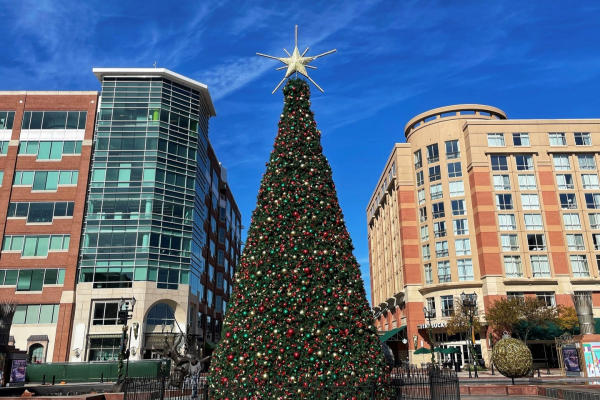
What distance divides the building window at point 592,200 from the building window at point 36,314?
56732mm

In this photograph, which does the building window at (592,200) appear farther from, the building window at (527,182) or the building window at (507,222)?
the building window at (507,222)

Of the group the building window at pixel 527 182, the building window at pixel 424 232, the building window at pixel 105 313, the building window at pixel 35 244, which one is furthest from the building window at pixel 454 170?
the building window at pixel 35 244

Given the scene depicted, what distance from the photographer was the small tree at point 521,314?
42.6 meters

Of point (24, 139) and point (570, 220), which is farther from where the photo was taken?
point (570, 220)

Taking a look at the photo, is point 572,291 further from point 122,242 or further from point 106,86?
point 106,86

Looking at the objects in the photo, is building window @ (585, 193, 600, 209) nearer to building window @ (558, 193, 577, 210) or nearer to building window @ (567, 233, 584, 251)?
building window @ (558, 193, 577, 210)

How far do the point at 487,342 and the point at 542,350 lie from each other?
597 cm

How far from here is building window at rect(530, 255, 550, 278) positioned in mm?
48219

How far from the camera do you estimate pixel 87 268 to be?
138 feet

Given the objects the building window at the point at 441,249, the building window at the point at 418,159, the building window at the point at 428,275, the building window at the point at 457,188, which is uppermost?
the building window at the point at 418,159

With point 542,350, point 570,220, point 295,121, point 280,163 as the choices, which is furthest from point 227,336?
point 570,220

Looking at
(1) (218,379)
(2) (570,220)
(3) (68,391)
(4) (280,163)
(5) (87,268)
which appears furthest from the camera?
(2) (570,220)

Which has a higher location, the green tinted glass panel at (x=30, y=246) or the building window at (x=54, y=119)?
the building window at (x=54, y=119)

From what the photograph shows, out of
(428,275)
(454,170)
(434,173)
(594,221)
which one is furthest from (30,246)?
(594,221)
